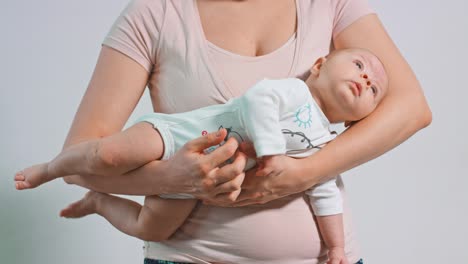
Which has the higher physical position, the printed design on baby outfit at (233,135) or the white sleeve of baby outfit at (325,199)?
the printed design on baby outfit at (233,135)

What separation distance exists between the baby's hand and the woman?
4cm

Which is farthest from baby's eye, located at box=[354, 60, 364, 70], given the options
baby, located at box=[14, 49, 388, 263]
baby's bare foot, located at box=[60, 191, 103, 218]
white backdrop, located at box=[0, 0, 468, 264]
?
white backdrop, located at box=[0, 0, 468, 264]

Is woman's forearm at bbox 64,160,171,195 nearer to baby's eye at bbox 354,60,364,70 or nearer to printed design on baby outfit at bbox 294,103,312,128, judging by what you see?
printed design on baby outfit at bbox 294,103,312,128

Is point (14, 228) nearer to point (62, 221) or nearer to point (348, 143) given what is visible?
point (62, 221)

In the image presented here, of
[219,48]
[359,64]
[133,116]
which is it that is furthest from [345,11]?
[133,116]

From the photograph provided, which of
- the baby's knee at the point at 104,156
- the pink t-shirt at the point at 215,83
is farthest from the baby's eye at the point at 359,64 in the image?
the baby's knee at the point at 104,156

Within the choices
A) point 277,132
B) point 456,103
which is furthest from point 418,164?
point 277,132

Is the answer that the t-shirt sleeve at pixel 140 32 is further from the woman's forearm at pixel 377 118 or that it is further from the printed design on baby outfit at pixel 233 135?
the woman's forearm at pixel 377 118

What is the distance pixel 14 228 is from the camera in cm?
221

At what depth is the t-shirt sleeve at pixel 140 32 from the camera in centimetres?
154

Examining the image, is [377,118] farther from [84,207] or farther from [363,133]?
[84,207]

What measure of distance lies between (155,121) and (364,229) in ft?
3.97

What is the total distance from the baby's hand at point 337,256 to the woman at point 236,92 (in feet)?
0.12

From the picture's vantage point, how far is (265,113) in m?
1.36
